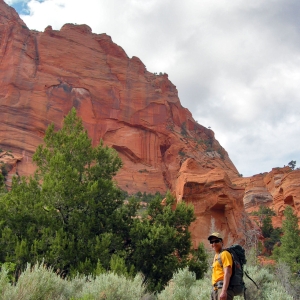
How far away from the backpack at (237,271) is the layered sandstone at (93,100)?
4504cm

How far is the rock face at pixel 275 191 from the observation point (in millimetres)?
39656

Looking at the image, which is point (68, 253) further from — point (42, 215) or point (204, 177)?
point (204, 177)

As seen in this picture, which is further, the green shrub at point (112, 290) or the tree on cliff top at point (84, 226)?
the tree on cliff top at point (84, 226)

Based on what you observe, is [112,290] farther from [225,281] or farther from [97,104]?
[97,104]

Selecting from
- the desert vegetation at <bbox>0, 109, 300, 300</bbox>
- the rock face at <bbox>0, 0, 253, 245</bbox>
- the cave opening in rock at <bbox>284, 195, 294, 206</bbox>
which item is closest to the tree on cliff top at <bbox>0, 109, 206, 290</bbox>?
the desert vegetation at <bbox>0, 109, 300, 300</bbox>

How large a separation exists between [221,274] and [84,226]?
27.9 ft

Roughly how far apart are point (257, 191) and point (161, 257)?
43.8m

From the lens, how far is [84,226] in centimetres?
1345

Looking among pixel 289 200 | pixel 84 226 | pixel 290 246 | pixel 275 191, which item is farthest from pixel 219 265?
pixel 275 191

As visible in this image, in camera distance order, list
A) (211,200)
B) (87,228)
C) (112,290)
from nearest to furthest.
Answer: (112,290)
(87,228)
(211,200)

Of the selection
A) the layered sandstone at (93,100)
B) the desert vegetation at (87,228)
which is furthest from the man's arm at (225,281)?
the layered sandstone at (93,100)

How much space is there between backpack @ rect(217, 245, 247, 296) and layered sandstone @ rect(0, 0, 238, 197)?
1773 inches

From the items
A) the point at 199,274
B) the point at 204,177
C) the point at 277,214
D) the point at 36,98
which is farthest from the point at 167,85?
the point at 199,274

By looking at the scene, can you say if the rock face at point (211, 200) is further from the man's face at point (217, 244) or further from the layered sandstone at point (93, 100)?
the layered sandstone at point (93, 100)
